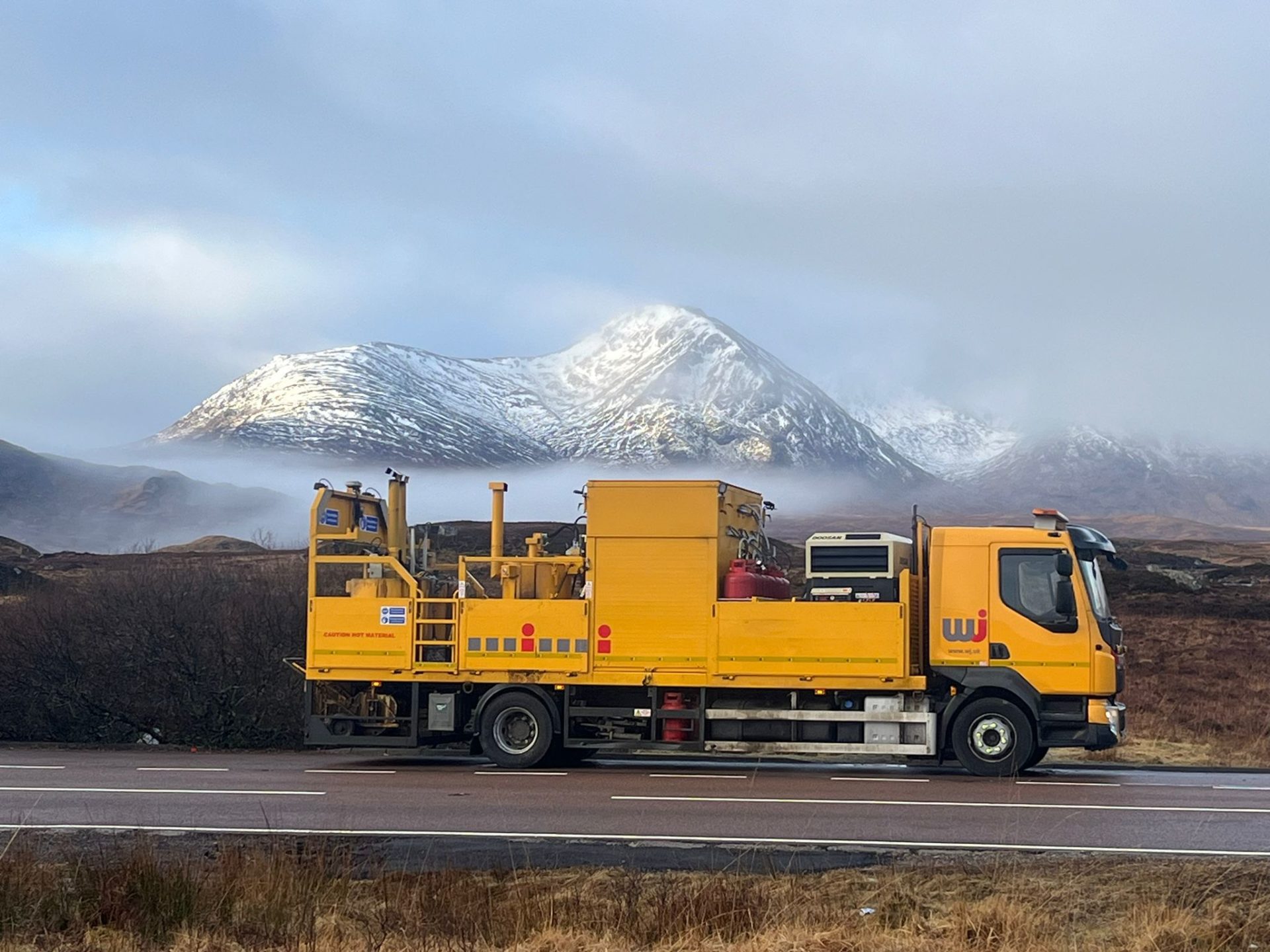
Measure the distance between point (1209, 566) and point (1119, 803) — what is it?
65883mm

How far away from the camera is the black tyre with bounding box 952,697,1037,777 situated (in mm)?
17422

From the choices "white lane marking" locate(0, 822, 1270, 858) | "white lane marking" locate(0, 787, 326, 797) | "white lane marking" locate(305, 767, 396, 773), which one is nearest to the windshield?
"white lane marking" locate(0, 822, 1270, 858)

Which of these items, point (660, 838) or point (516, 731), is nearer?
point (660, 838)

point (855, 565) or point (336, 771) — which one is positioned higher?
point (855, 565)

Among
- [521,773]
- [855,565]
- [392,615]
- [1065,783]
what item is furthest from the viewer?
[392,615]

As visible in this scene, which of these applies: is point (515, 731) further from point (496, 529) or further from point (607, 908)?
point (607, 908)

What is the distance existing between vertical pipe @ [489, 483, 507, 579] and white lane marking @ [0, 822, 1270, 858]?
273 inches

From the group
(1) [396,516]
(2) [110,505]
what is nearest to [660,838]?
(1) [396,516]

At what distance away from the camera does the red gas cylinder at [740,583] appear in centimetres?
1825

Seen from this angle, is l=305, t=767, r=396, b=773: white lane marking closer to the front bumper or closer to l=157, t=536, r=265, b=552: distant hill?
the front bumper

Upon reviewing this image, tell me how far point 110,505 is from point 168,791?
524ft

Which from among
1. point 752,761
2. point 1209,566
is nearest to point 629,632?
point 752,761

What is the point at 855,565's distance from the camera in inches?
719

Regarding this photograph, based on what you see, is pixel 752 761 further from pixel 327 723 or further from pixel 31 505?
pixel 31 505
